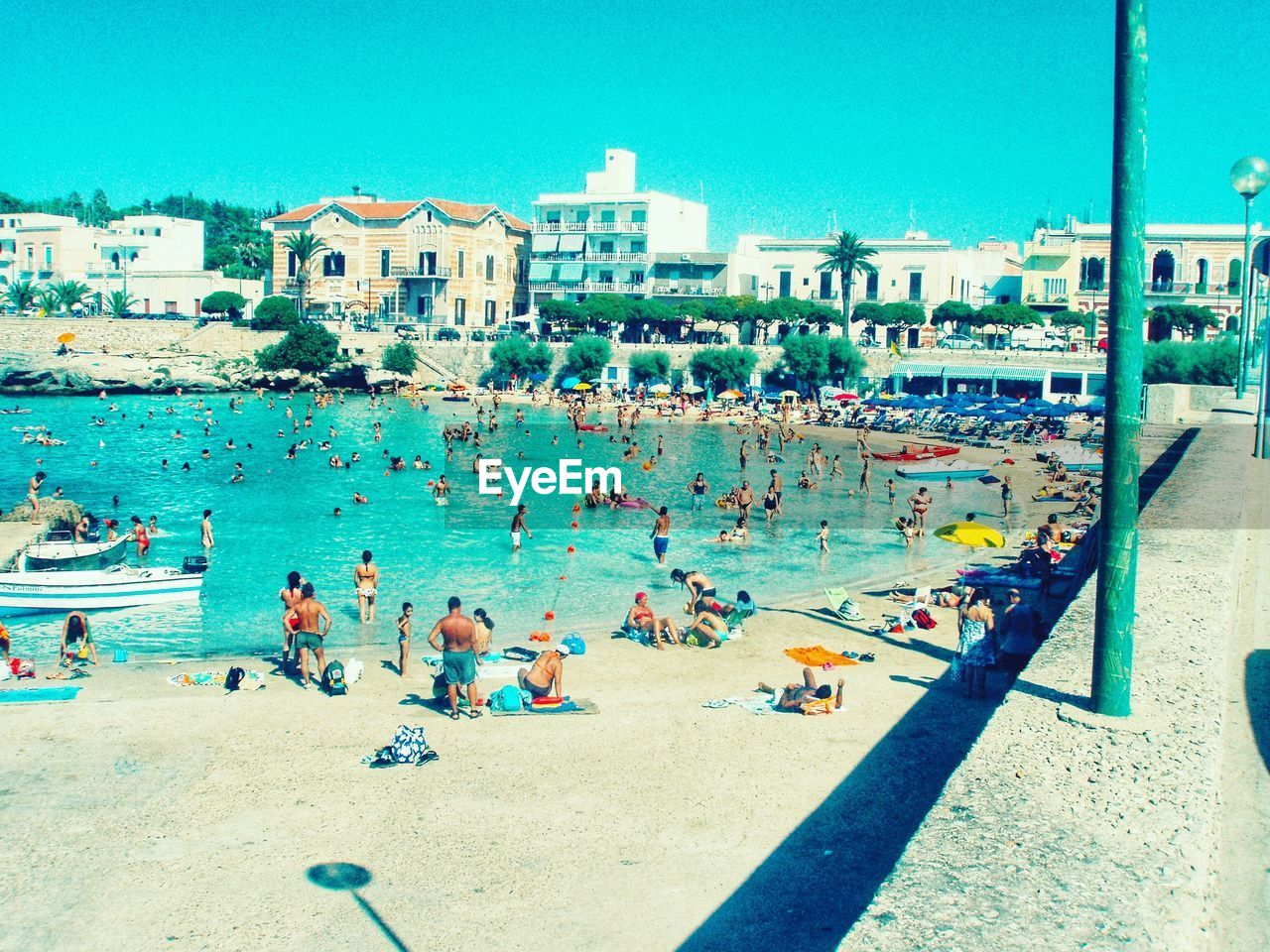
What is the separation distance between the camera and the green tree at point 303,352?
198ft

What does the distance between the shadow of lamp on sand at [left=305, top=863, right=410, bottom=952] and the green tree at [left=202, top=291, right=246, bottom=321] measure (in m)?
68.1

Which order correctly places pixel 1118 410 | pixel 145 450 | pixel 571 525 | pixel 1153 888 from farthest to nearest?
pixel 145 450 → pixel 571 525 → pixel 1118 410 → pixel 1153 888

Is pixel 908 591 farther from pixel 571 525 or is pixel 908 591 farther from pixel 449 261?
pixel 449 261

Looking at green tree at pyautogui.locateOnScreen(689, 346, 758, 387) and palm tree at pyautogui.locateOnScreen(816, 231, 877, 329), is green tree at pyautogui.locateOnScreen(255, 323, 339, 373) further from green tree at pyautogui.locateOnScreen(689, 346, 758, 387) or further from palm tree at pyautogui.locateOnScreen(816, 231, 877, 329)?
palm tree at pyautogui.locateOnScreen(816, 231, 877, 329)

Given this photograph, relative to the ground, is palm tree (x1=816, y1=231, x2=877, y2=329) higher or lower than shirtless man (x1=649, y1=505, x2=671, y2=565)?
higher

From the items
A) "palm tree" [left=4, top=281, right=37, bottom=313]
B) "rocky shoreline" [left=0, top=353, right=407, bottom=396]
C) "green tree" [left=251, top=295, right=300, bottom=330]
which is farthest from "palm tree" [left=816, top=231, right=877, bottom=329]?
"palm tree" [left=4, top=281, right=37, bottom=313]

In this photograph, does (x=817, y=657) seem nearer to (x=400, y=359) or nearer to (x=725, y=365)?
(x=725, y=365)

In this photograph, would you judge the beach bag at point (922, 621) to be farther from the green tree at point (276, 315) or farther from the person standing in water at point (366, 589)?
the green tree at point (276, 315)

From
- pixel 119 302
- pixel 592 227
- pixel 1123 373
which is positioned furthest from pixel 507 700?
pixel 119 302

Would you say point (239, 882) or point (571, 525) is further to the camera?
point (571, 525)

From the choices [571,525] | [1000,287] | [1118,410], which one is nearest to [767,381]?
[1000,287]

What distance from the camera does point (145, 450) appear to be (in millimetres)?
37938

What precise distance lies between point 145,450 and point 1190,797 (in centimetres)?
3780

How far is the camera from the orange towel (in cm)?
1242
